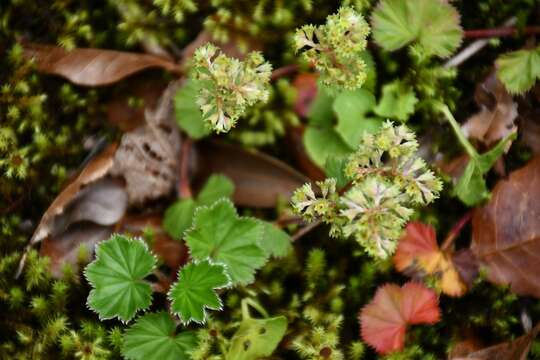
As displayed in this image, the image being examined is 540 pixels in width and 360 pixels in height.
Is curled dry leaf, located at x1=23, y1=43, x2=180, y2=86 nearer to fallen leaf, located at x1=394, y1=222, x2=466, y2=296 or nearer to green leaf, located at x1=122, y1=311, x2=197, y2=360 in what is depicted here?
green leaf, located at x1=122, y1=311, x2=197, y2=360

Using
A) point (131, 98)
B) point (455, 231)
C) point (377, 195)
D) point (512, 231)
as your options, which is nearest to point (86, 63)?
point (131, 98)

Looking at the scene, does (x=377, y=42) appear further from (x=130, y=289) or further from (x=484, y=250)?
(x=130, y=289)

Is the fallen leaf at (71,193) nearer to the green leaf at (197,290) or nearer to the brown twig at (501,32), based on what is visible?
the green leaf at (197,290)


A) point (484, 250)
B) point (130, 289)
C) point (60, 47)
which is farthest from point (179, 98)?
point (484, 250)

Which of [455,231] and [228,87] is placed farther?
[455,231]

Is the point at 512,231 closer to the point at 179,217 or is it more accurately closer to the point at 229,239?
the point at 229,239

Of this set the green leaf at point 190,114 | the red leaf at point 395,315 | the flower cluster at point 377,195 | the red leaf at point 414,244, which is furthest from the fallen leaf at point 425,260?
the green leaf at point 190,114
